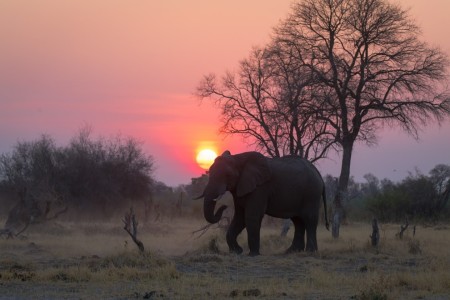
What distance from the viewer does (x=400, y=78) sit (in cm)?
2850

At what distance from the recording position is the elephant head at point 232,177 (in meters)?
20.3

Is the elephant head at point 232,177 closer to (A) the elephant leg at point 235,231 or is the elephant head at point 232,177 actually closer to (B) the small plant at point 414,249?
(A) the elephant leg at point 235,231

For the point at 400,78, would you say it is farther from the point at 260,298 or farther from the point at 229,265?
the point at 260,298

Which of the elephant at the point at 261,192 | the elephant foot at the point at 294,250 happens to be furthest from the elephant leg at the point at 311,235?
the elephant foot at the point at 294,250

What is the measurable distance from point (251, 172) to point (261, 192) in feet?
2.21

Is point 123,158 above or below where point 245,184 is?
above

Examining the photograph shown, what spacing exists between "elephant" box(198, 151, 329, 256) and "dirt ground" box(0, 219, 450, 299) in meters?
1.03

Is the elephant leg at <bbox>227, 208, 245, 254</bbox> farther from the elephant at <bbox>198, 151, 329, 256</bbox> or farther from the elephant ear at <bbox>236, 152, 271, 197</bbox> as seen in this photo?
the elephant ear at <bbox>236, 152, 271, 197</bbox>

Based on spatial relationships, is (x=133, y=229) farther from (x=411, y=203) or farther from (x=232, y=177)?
(x=411, y=203)

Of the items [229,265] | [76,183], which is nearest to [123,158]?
[76,183]

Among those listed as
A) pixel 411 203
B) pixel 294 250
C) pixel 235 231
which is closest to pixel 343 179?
pixel 294 250

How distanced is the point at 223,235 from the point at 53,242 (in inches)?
227

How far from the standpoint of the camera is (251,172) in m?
20.5

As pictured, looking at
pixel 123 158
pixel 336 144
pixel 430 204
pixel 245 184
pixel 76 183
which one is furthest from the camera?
pixel 430 204
